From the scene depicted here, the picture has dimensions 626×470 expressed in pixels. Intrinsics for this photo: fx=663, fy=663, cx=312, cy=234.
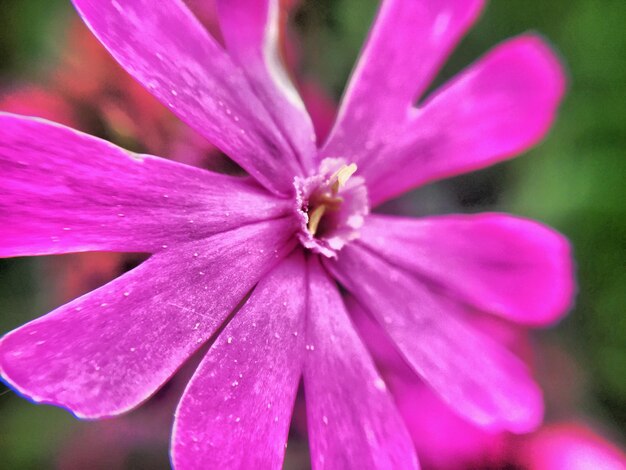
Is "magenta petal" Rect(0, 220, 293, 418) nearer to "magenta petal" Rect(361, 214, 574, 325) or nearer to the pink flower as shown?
the pink flower

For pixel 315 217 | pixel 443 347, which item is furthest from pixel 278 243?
pixel 443 347

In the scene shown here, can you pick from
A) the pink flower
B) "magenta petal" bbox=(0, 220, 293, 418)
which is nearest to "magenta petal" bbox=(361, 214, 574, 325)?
the pink flower

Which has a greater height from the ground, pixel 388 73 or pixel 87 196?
pixel 388 73

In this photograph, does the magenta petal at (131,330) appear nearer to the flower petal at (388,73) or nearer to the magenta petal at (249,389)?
the magenta petal at (249,389)

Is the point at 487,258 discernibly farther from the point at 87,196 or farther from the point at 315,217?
the point at 87,196

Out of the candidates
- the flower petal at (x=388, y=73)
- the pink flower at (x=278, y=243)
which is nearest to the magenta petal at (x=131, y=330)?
the pink flower at (x=278, y=243)

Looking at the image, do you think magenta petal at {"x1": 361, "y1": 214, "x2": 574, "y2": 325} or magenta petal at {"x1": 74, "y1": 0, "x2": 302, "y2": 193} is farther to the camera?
magenta petal at {"x1": 361, "y1": 214, "x2": 574, "y2": 325}

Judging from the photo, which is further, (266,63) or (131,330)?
(266,63)
